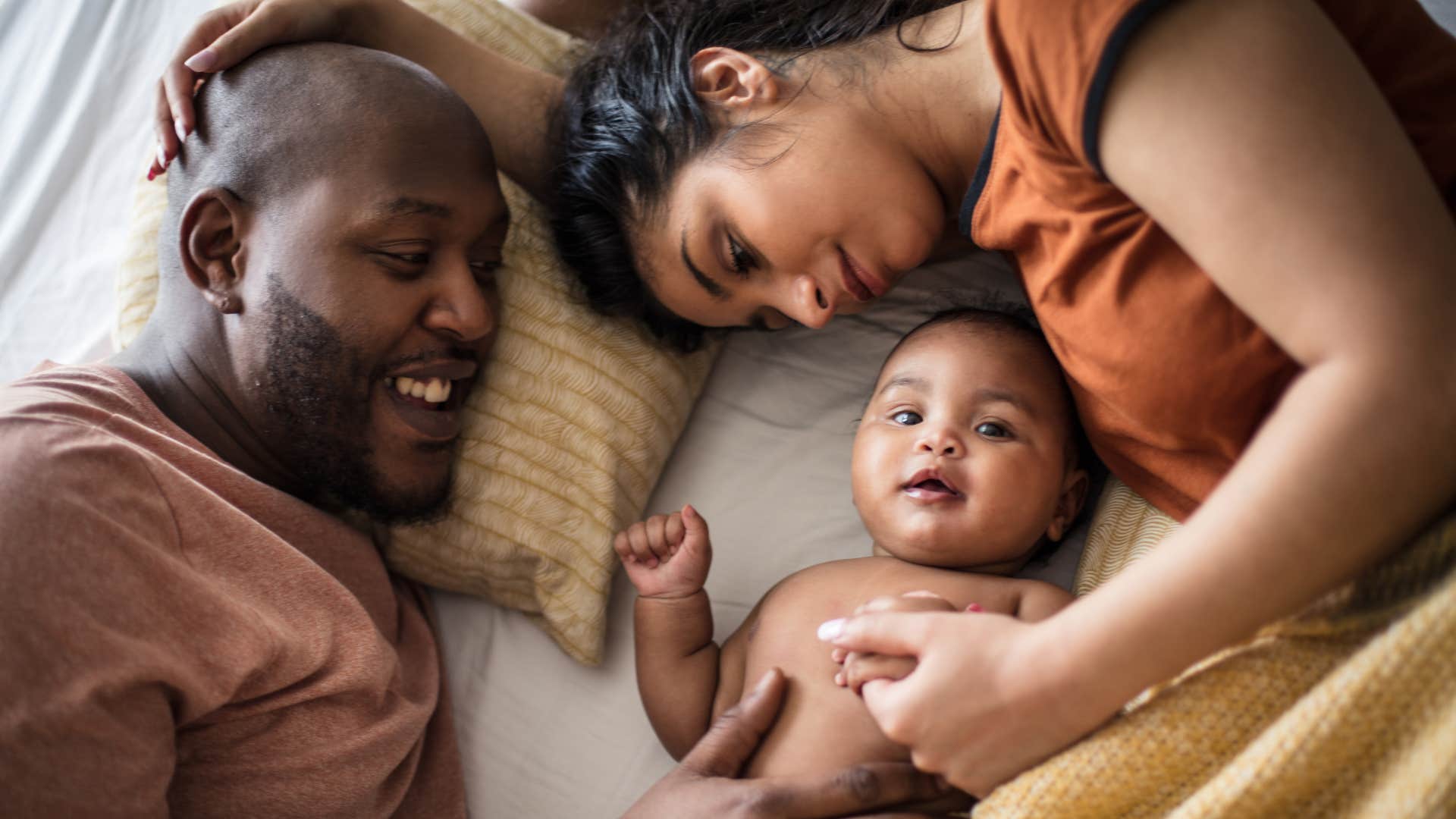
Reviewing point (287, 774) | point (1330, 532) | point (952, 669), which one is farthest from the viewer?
point (287, 774)

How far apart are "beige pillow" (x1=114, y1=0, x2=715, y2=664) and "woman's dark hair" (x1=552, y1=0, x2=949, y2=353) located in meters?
0.07

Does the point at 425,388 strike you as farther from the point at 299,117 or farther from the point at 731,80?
the point at 731,80

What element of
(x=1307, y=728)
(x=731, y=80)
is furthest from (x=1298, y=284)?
(x=731, y=80)

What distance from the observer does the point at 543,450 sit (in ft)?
5.17

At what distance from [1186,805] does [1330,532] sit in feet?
0.97

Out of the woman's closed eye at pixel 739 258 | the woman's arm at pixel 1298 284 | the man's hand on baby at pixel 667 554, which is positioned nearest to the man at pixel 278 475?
the man's hand on baby at pixel 667 554

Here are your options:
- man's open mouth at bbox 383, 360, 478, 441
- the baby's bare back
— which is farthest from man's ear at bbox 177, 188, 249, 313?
the baby's bare back

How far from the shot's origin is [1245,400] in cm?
110

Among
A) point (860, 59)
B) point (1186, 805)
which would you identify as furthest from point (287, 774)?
point (860, 59)

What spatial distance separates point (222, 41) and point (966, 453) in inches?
44.9

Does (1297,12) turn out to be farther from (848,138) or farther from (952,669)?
(952,669)

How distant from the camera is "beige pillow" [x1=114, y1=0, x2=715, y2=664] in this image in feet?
5.13

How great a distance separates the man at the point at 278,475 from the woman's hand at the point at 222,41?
3 cm

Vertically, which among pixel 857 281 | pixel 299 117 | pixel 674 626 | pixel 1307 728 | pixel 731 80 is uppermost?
pixel 731 80
